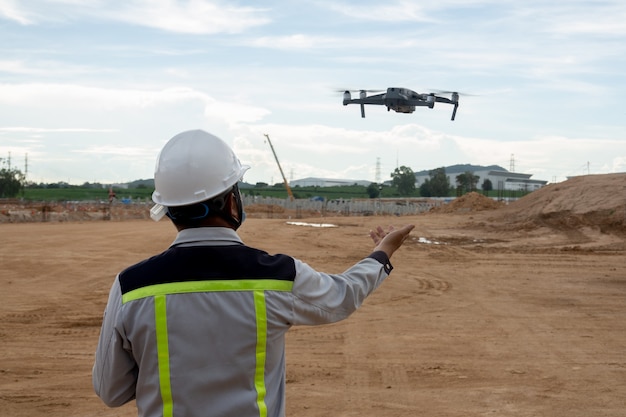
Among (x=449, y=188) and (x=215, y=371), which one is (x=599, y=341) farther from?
(x=449, y=188)

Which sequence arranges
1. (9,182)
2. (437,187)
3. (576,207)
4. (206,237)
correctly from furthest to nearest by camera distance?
(437,187) < (9,182) < (576,207) < (206,237)

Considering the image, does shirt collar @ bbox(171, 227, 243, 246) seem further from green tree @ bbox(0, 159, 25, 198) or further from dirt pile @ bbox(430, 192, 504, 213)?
green tree @ bbox(0, 159, 25, 198)

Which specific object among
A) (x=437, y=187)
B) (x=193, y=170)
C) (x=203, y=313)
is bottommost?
(x=203, y=313)

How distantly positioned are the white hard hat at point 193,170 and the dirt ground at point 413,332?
4751 mm

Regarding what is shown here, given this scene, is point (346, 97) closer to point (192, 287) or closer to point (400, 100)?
point (400, 100)

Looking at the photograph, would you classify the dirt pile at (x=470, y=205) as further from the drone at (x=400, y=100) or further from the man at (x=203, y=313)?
the man at (x=203, y=313)

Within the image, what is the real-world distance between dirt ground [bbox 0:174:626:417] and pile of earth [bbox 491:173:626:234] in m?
4.63

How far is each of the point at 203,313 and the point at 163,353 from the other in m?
0.18

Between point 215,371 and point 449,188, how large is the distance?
10704cm

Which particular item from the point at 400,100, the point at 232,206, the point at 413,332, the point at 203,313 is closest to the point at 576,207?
the point at 400,100

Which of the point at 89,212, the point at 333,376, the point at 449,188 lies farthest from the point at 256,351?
the point at 449,188


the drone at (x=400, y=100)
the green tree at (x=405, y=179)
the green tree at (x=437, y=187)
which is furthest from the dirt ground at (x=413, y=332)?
the green tree at (x=405, y=179)

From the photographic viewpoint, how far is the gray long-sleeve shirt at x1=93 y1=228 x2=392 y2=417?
2441 millimetres

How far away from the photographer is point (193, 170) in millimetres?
2607
